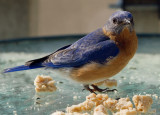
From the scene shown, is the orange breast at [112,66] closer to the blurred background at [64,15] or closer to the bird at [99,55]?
the bird at [99,55]

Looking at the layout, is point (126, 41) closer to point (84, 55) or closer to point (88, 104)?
point (84, 55)

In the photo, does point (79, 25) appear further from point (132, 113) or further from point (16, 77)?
point (132, 113)

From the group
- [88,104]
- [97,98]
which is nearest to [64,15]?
[97,98]

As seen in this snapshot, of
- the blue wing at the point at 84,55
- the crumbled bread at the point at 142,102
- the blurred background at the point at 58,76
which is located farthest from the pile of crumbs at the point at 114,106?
the blue wing at the point at 84,55

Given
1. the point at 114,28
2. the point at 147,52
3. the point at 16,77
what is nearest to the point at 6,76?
the point at 16,77

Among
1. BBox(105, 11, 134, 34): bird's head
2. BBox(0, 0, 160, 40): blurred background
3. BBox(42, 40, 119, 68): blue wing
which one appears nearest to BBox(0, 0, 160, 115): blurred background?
BBox(0, 0, 160, 40): blurred background

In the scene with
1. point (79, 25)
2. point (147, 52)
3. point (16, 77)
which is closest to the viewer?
point (16, 77)
